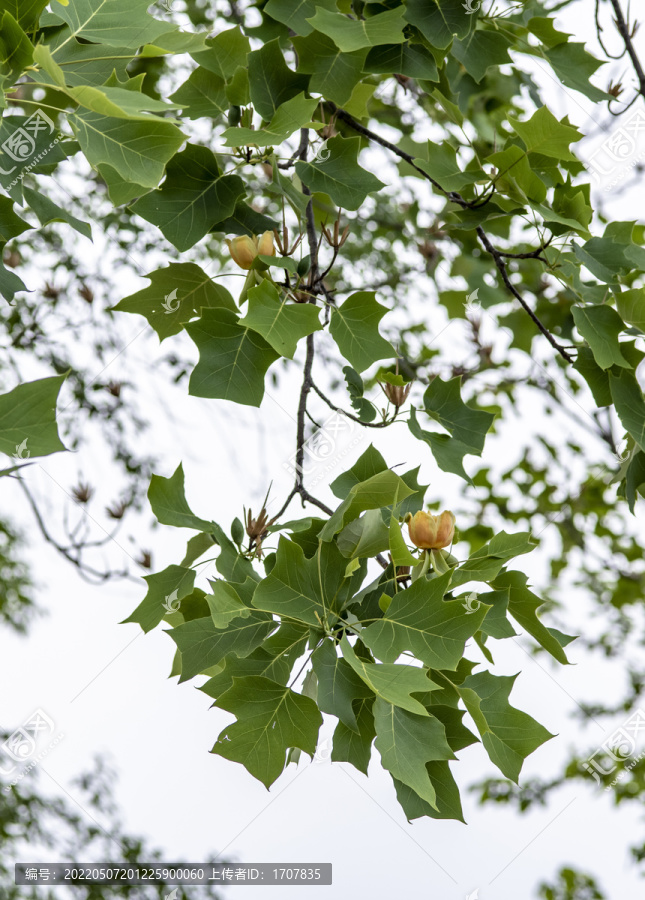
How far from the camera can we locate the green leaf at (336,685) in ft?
1.61

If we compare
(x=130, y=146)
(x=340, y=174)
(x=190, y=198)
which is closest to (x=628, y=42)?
(x=340, y=174)

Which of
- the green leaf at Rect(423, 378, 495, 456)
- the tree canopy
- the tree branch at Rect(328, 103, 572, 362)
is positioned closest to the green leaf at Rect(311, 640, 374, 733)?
the tree canopy

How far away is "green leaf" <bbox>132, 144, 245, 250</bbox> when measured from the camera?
62 cm

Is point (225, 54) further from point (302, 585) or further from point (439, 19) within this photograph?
point (302, 585)

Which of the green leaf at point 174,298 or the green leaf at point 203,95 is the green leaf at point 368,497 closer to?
the green leaf at point 174,298

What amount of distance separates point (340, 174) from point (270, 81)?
90mm

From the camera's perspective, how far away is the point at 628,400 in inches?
26.2

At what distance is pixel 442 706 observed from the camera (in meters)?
0.53

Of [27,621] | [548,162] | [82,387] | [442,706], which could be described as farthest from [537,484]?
[27,621]

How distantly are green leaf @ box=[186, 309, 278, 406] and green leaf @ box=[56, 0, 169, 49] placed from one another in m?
0.19

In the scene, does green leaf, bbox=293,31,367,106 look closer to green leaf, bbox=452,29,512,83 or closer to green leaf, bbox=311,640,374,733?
green leaf, bbox=452,29,512,83

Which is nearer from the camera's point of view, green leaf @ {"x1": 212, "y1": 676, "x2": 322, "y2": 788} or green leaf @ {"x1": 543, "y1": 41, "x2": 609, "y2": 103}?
green leaf @ {"x1": 212, "y1": 676, "x2": 322, "y2": 788}

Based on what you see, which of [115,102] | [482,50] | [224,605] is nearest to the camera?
[115,102]

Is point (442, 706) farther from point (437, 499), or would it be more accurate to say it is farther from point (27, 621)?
point (27, 621)
